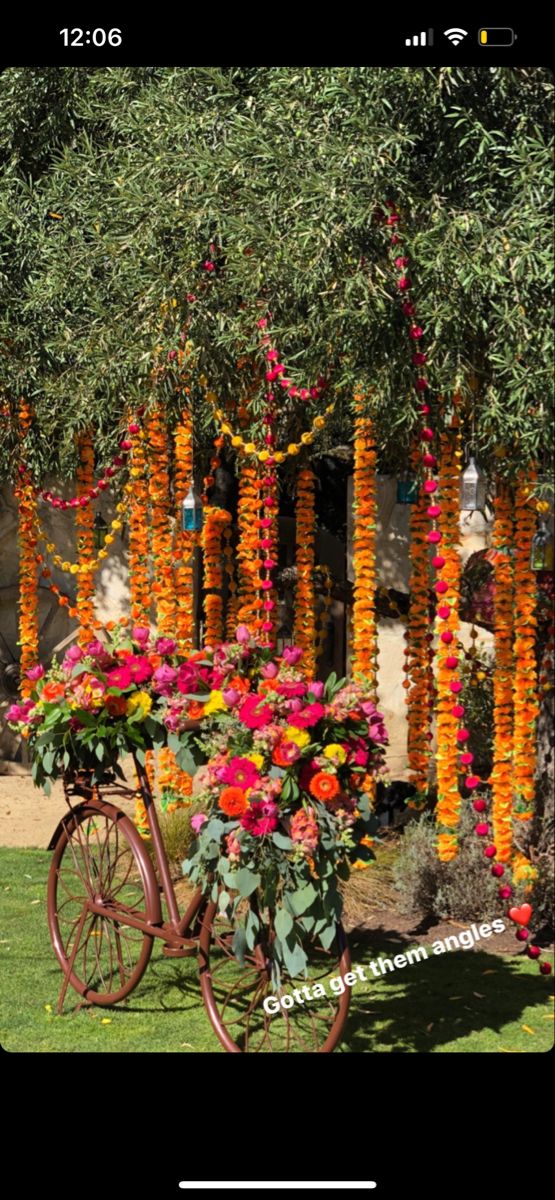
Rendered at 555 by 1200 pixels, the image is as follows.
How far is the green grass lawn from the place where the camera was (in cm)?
504

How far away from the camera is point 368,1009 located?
540 centimetres

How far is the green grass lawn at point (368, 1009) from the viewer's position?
5039 millimetres

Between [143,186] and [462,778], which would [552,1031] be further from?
[143,186]

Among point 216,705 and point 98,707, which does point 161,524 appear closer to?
point 98,707

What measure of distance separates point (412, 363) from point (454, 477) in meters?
1.06

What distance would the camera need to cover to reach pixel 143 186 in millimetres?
6465

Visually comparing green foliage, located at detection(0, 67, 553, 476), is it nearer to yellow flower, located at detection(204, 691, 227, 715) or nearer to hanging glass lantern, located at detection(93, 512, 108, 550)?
yellow flower, located at detection(204, 691, 227, 715)

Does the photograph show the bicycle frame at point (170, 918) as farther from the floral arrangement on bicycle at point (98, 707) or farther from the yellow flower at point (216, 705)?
the yellow flower at point (216, 705)

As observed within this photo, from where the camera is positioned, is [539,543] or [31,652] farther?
[31,652]

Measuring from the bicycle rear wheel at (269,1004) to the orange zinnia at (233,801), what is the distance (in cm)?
47

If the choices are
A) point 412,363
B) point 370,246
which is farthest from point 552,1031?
point 370,246

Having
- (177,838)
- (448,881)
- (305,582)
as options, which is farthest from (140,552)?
(448,881)
